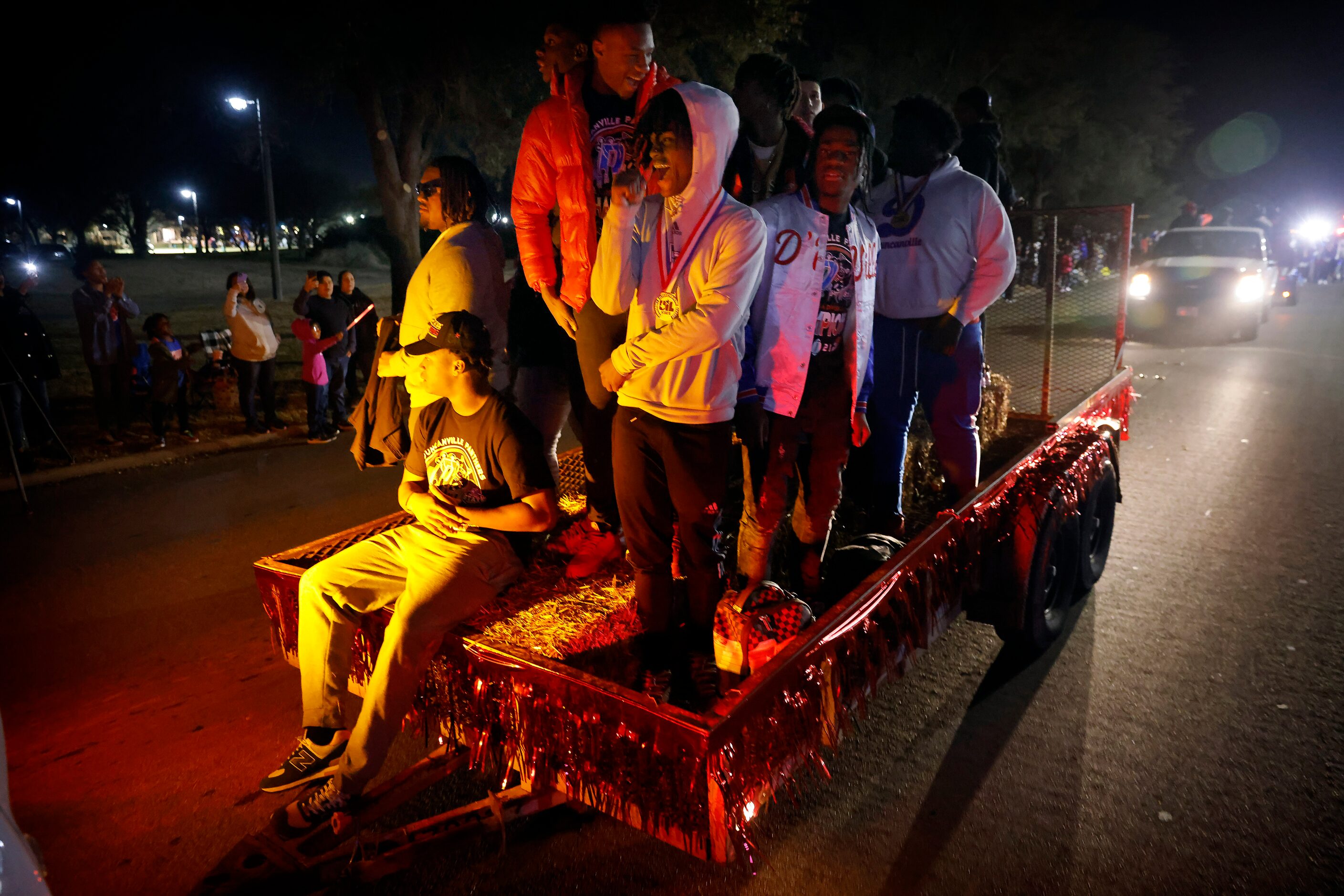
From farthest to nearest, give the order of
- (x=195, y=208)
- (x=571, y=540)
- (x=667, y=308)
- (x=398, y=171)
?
(x=195, y=208) < (x=398, y=171) < (x=571, y=540) < (x=667, y=308)

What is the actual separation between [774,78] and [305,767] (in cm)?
301

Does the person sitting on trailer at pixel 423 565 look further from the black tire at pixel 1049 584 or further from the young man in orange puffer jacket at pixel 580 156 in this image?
the black tire at pixel 1049 584

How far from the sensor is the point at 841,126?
3.04 m

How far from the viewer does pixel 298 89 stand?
40.7 ft

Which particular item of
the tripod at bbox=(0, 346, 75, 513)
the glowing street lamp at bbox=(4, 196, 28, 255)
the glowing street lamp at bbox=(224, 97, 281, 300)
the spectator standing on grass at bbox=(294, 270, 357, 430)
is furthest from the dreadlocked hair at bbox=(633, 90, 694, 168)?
the glowing street lamp at bbox=(4, 196, 28, 255)

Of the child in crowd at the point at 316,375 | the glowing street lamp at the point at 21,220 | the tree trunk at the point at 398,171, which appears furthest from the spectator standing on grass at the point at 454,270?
the glowing street lamp at the point at 21,220

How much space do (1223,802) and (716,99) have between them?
2.90 meters

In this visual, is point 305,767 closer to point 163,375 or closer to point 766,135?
point 766,135

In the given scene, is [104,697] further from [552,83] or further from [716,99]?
[716,99]

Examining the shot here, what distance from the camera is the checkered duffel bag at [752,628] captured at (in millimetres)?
2684

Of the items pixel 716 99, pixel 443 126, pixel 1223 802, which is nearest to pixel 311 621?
pixel 716 99

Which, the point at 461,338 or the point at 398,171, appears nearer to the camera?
the point at 461,338

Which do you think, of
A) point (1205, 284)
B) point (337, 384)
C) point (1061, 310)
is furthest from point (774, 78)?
point (1205, 284)

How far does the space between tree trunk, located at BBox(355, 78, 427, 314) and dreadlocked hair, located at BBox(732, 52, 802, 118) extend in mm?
10838
